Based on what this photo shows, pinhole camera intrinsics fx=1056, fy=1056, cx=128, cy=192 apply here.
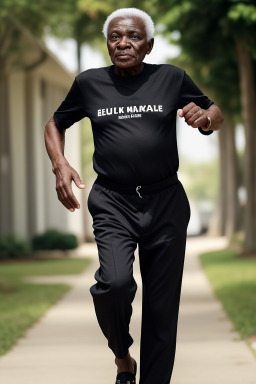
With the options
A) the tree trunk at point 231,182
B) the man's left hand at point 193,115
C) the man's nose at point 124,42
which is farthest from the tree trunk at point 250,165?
the man's left hand at point 193,115

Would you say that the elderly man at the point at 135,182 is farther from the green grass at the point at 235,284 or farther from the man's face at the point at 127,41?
the green grass at the point at 235,284

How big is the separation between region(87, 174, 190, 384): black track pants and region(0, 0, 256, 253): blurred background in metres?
11.8

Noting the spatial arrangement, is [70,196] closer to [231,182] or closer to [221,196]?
[231,182]

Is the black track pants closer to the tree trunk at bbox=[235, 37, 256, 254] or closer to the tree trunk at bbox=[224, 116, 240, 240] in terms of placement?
the tree trunk at bbox=[235, 37, 256, 254]

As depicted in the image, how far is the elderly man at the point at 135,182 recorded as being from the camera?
211 inches

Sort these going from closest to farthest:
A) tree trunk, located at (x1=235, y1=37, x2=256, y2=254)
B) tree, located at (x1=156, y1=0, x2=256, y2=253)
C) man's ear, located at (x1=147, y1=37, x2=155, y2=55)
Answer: man's ear, located at (x1=147, y1=37, x2=155, y2=55) → tree, located at (x1=156, y1=0, x2=256, y2=253) → tree trunk, located at (x1=235, y1=37, x2=256, y2=254)

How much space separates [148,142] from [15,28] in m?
16.2

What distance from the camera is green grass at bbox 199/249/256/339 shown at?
35.7 feet

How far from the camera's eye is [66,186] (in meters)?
5.34

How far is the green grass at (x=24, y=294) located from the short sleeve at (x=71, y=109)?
11.5ft

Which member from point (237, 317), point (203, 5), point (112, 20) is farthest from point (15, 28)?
point (112, 20)

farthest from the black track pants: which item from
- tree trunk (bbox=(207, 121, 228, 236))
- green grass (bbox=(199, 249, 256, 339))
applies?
tree trunk (bbox=(207, 121, 228, 236))

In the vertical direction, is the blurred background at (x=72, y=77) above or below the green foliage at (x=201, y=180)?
above

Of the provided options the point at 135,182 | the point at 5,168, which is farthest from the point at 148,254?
the point at 5,168
